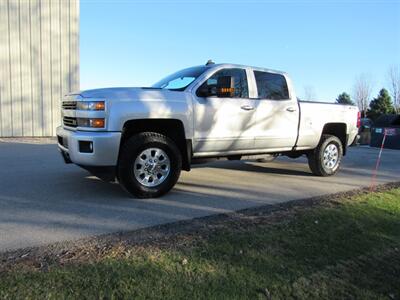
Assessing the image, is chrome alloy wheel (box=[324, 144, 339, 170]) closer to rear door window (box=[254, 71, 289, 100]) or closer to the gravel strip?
rear door window (box=[254, 71, 289, 100])

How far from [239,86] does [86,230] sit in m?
3.85

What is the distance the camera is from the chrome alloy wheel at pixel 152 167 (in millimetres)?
6156

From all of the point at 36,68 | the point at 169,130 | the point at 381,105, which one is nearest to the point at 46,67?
the point at 36,68

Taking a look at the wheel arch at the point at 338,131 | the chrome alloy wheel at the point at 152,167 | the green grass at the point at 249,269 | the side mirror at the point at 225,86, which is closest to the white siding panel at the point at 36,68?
the wheel arch at the point at 338,131

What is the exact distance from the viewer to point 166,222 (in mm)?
5094

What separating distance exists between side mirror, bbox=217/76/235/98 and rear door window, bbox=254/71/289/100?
0.99 meters

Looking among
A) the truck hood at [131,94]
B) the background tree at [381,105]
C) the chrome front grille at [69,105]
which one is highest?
the truck hood at [131,94]

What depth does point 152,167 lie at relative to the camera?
625 centimetres

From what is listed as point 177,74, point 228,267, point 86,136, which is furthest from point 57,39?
point 228,267

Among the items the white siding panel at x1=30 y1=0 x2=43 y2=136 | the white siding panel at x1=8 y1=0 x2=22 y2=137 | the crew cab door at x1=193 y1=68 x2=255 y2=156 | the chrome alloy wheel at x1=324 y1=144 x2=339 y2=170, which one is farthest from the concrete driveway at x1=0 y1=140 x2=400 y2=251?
the white siding panel at x1=30 y1=0 x2=43 y2=136

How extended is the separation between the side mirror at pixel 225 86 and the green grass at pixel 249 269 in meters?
2.39

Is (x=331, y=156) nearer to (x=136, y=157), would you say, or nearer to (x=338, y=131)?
(x=338, y=131)

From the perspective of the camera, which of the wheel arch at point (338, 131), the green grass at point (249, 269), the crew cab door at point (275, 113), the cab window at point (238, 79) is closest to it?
the green grass at point (249, 269)

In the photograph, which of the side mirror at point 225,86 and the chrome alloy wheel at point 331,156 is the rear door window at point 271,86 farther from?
the chrome alloy wheel at point 331,156
